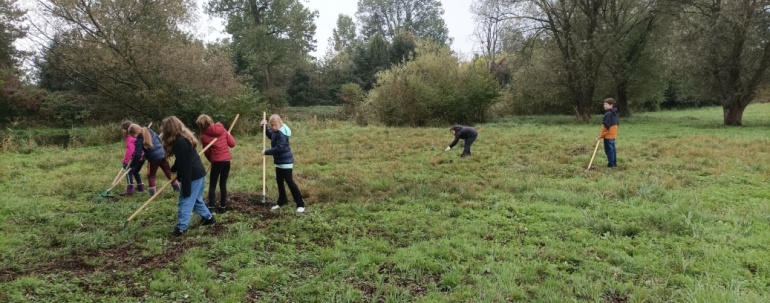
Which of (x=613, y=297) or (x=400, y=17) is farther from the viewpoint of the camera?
(x=400, y=17)

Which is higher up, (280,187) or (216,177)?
(216,177)

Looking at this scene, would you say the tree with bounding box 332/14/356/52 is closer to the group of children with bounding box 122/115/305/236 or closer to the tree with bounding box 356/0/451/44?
the tree with bounding box 356/0/451/44

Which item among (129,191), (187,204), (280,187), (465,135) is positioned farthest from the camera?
(465,135)

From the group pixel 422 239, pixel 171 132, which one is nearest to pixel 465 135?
pixel 422 239

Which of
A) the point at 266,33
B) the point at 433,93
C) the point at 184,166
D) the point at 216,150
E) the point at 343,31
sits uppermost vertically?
the point at 343,31

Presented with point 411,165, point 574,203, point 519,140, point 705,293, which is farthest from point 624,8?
point 705,293

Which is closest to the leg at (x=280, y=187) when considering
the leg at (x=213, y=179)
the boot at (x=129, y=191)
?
the leg at (x=213, y=179)

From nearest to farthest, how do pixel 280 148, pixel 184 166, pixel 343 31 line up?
1. pixel 184 166
2. pixel 280 148
3. pixel 343 31

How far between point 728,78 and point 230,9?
38992 mm

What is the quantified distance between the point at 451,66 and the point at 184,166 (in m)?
21.2

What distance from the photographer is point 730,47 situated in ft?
62.4

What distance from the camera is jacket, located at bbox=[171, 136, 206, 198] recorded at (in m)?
6.06

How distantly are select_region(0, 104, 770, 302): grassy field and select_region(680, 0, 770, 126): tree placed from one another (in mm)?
11090

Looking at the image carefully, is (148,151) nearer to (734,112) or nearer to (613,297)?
(613,297)
